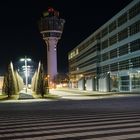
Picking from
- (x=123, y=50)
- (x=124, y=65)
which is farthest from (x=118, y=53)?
(x=124, y=65)

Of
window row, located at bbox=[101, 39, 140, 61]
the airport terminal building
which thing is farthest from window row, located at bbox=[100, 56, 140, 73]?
window row, located at bbox=[101, 39, 140, 61]

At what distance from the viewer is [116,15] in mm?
99188

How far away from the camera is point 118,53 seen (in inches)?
3920

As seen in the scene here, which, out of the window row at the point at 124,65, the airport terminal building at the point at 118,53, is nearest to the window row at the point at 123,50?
the airport terminal building at the point at 118,53

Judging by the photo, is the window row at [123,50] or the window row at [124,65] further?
the window row at [124,65]

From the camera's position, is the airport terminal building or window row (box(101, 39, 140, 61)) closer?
window row (box(101, 39, 140, 61))

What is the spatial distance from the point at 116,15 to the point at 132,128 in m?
85.6

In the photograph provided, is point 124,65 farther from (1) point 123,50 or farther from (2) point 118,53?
(2) point 118,53

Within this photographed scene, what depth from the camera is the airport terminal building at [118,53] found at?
85.3m

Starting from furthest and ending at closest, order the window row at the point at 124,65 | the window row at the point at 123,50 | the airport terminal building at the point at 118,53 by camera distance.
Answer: the airport terminal building at the point at 118,53 < the window row at the point at 124,65 < the window row at the point at 123,50

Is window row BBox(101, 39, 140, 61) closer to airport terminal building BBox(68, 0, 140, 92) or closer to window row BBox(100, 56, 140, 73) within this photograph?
airport terminal building BBox(68, 0, 140, 92)

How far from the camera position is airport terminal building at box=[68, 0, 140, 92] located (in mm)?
85312

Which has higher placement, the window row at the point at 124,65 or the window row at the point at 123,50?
the window row at the point at 123,50

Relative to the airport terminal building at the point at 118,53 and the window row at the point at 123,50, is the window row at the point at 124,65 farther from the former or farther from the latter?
the window row at the point at 123,50
